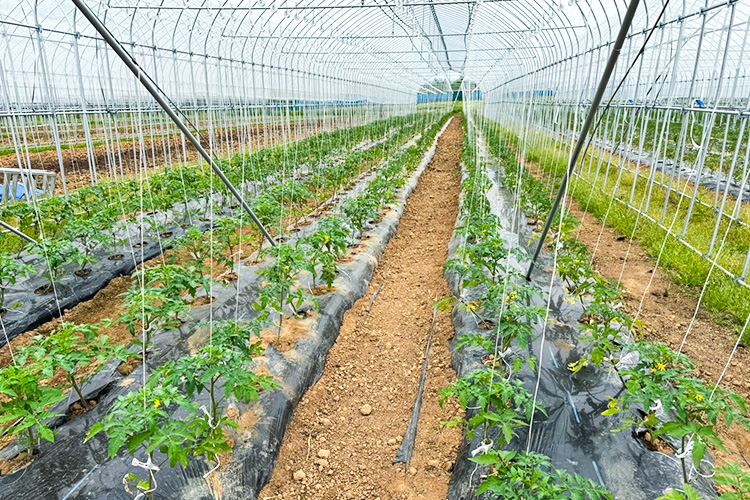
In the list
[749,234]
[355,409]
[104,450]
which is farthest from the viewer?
[749,234]

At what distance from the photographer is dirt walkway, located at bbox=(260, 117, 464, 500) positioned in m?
2.81

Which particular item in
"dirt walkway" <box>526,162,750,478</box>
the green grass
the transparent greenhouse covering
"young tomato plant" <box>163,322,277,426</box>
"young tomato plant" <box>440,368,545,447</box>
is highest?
the transparent greenhouse covering

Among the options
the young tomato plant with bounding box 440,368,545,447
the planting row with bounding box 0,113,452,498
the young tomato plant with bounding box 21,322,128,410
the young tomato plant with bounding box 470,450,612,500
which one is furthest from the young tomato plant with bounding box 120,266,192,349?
the young tomato plant with bounding box 470,450,612,500

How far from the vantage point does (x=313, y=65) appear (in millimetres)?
15641

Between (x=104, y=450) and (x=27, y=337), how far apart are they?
217cm

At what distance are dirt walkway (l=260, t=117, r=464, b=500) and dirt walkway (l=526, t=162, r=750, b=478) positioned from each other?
5.43 ft

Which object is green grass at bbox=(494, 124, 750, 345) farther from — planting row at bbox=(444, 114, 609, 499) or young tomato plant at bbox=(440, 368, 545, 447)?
young tomato plant at bbox=(440, 368, 545, 447)

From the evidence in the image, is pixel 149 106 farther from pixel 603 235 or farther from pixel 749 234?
pixel 749 234

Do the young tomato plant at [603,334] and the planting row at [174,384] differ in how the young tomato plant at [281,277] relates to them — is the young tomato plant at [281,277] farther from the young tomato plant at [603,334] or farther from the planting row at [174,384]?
the young tomato plant at [603,334]

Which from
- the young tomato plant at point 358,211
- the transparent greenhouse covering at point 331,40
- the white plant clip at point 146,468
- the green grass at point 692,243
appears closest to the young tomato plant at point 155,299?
the white plant clip at point 146,468

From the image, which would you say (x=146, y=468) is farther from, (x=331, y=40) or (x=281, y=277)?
(x=331, y=40)

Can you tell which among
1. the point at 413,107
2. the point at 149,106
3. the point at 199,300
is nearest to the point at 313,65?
the point at 149,106

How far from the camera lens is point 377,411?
3.51m

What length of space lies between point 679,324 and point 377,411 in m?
3.07
